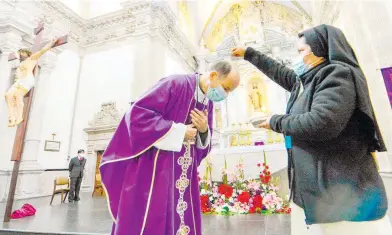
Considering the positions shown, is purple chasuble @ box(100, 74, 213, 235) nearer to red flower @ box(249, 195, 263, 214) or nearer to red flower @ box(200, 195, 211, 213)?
red flower @ box(200, 195, 211, 213)

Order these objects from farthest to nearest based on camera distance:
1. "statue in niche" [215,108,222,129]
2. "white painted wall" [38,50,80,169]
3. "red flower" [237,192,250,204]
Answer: "statue in niche" [215,108,222,129] < "white painted wall" [38,50,80,169] < "red flower" [237,192,250,204]

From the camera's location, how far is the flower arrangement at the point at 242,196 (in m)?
4.01

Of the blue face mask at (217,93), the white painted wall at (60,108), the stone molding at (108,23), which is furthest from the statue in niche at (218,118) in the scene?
the blue face mask at (217,93)

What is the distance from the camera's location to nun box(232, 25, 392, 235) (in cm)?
96

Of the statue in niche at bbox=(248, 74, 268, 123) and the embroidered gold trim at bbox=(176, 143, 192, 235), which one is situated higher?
the statue in niche at bbox=(248, 74, 268, 123)

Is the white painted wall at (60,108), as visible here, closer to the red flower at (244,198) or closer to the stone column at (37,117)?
the stone column at (37,117)

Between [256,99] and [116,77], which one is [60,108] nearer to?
[116,77]

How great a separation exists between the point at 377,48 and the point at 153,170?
10.0 ft

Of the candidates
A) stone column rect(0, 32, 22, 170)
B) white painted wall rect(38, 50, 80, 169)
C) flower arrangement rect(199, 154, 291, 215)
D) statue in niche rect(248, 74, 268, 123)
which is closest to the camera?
flower arrangement rect(199, 154, 291, 215)

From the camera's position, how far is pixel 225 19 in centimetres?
1330

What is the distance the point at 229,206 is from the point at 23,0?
832 cm

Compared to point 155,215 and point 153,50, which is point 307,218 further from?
point 153,50

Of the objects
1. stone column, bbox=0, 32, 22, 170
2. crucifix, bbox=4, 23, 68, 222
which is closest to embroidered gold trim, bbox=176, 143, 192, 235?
crucifix, bbox=4, 23, 68, 222

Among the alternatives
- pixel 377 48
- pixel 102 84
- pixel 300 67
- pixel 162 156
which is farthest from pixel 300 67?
pixel 102 84
